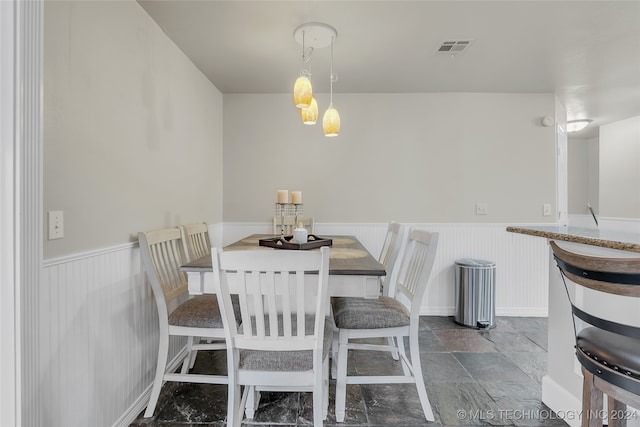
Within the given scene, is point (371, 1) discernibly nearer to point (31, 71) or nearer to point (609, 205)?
point (31, 71)

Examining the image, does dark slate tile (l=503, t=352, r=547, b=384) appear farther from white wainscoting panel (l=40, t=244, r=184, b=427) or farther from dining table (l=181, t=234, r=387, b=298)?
white wainscoting panel (l=40, t=244, r=184, b=427)

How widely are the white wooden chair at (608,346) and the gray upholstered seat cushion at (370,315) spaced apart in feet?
2.69

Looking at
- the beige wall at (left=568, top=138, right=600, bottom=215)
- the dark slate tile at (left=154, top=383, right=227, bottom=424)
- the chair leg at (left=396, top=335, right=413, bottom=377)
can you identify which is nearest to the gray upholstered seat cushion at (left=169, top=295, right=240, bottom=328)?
the dark slate tile at (left=154, top=383, right=227, bottom=424)

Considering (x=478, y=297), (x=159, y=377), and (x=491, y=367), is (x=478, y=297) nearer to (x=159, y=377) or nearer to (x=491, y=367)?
(x=491, y=367)

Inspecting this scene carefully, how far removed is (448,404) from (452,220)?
203 centimetres

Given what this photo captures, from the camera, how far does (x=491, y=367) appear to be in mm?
2287

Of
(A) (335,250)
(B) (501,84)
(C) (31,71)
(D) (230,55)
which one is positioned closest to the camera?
(C) (31,71)

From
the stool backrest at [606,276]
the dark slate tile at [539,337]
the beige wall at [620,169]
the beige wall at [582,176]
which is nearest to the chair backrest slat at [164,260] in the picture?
the stool backrest at [606,276]

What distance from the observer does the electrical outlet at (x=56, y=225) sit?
4.16ft

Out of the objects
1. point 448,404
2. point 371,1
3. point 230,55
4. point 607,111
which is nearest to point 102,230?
point 230,55

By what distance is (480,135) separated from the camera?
11.4 ft

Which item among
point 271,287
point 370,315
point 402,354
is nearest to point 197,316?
point 271,287

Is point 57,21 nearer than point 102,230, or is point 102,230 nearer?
point 57,21

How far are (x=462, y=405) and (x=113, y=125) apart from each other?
244 centimetres
